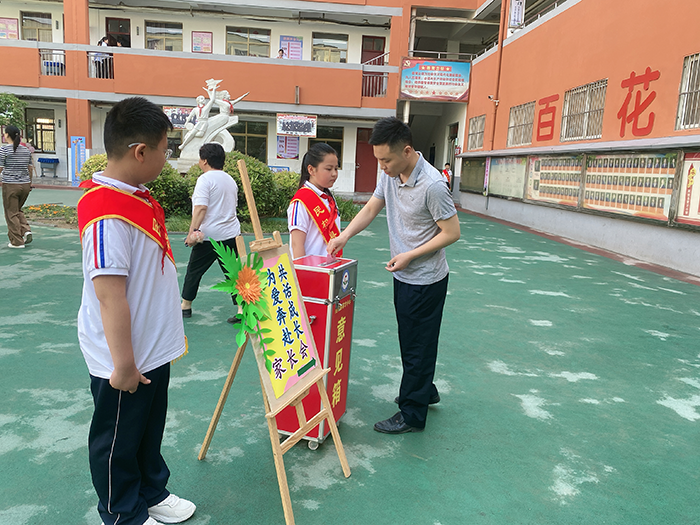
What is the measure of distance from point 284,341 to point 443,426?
1.19 meters

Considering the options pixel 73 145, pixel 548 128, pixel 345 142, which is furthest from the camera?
pixel 345 142

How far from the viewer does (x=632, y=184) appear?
8.38m

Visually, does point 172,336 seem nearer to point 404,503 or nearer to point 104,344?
point 104,344

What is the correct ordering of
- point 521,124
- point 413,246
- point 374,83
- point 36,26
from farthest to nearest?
point 36,26
point 374,83
point 521,124
point 413,246

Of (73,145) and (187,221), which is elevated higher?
(73,145)

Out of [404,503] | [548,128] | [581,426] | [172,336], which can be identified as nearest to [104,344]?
[172,336]

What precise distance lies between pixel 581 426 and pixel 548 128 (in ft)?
32.4

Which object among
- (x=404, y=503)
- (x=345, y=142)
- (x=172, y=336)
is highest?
(x=345, y=142)

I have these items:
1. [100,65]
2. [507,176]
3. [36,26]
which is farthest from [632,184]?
[36,26]

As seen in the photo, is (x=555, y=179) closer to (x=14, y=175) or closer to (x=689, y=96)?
(x=689, y=96)

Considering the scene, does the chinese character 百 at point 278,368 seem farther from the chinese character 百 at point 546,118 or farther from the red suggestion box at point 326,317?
the chinese character 百 at point 546,118

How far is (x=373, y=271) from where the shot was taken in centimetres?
656

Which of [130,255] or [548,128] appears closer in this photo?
[130,255]

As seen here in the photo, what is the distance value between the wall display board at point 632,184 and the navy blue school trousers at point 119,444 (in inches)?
312
